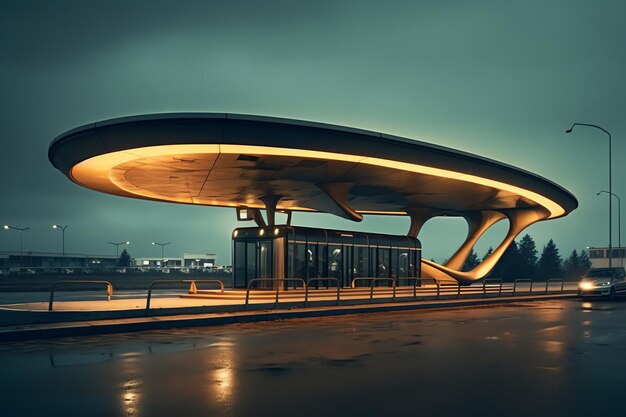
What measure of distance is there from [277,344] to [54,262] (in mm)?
197005

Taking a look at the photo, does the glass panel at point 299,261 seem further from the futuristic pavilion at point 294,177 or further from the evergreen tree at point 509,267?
the evergreen tree at point 509,267

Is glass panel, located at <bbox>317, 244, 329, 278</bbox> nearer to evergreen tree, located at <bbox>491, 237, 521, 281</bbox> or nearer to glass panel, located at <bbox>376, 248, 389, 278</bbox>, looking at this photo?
glass panel, located at <bbox>376, 248, 389, 278</bbox>

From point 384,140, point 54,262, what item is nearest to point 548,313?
point 384,140

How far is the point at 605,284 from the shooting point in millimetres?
31562

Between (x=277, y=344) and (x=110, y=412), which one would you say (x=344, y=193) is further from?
(x=110, y=412)

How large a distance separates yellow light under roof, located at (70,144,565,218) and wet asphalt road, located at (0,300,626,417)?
8177mm

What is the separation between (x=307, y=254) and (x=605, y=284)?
1475 cm

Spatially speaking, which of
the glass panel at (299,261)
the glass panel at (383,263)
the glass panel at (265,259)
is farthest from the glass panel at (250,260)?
the glass panel at (383,263)

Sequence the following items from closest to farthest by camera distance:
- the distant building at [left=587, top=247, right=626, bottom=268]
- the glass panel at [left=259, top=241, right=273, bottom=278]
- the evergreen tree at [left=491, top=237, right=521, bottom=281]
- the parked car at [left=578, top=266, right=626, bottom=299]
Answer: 1. the glass panel at [left=259, top=241, right=273, bottom=278]
2. the parked car at [left=578, top=266, right=626, bottom=299]
3. the distant building at [left=587, top=247, right=626, bottom=268]
4. the evergreen tree at [left=491, top=237, right=521, bottom=281]

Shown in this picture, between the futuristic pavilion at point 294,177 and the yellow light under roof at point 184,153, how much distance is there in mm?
52

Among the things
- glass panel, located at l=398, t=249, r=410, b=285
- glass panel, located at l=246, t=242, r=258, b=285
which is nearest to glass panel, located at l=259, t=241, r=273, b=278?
glass panel, located at l=246, t=242, r=258, b=285

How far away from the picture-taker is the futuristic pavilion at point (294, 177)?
71.1 feet

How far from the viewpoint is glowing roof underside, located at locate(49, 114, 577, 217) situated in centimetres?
2136

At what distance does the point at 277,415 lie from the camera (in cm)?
662
